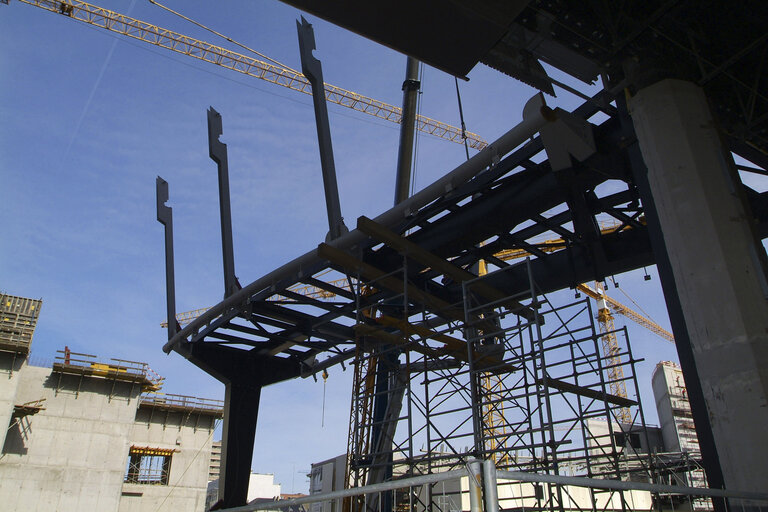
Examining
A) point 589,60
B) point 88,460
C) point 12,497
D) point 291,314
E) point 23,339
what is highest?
point 23,339

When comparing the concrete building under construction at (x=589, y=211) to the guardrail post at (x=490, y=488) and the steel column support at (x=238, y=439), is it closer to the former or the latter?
the guardrail post at (x=490, y=488)

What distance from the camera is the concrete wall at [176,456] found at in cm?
4954

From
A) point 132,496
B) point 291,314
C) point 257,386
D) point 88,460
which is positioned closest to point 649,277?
point 291,314

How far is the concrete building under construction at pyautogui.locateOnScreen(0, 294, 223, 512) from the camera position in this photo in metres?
41.1

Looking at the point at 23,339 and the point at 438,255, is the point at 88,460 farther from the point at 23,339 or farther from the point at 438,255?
the point at 438,255

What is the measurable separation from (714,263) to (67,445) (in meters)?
48.3

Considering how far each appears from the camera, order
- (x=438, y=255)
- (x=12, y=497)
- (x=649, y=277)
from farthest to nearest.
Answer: (x=12, y=497) → (x=438, y=255) → (x=649, y=277)

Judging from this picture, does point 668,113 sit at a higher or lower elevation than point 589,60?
lower

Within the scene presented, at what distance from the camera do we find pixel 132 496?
161 feet

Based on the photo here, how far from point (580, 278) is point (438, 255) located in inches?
154

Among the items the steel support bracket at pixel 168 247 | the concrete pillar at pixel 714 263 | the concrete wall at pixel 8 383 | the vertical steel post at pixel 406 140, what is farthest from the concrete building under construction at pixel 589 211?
the concrete wall at pixel 8 383

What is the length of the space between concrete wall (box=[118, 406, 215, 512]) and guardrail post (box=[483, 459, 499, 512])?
173 feet

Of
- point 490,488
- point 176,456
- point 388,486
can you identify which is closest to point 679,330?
point 388,486

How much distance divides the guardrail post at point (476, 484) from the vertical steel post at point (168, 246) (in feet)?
65.9
